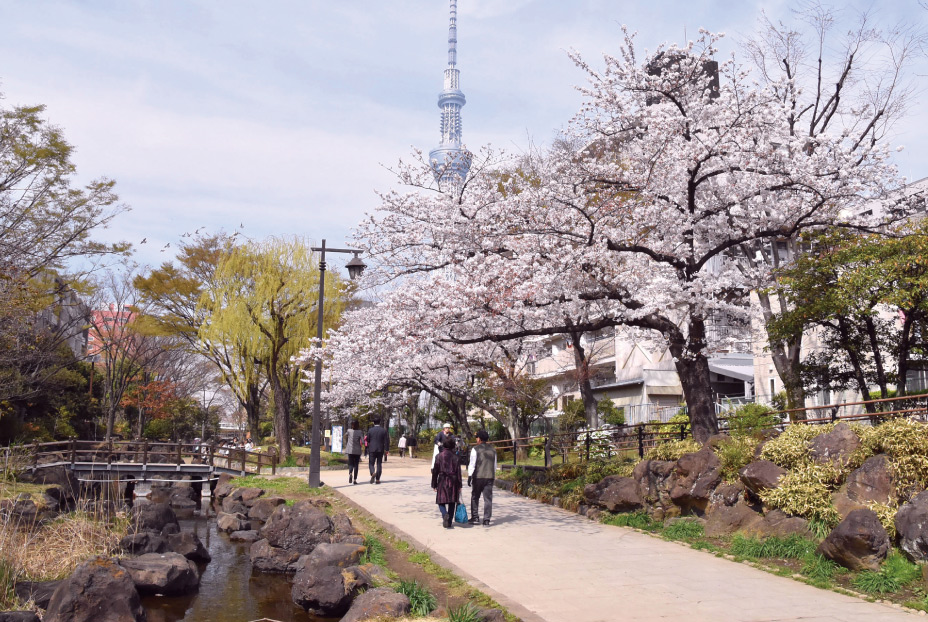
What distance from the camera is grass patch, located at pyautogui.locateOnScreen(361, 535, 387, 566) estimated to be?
9720 millimetres

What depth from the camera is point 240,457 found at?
27.0 meters

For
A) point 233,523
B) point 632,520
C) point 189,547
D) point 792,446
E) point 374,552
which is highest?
point 792,446

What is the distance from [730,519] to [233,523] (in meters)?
13.2

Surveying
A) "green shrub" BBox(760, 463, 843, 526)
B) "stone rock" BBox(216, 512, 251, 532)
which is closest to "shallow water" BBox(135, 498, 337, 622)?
"stone rock" BBox(216, 512, 251, 532)

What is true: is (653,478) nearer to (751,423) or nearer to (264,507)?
(751,423)

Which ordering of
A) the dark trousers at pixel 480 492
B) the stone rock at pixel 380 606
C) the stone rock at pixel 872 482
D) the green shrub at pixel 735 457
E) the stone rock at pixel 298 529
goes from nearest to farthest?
1. the stone rock at pixel 380 606
2. the stone rock at pixel 872 482
3. the green shrub at pixel 735 457
4. the dark trousers at pixel 480 492
5. the stone rock at pixel 298 529

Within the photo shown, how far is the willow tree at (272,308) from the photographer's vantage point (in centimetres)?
2681

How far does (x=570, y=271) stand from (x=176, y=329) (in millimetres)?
23316

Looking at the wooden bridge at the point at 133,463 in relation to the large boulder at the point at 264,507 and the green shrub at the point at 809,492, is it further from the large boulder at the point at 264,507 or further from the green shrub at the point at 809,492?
the green shrub at the point at 809,492

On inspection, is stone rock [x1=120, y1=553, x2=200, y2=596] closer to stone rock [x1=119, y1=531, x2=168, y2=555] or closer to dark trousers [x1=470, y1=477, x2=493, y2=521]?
stone rock [x1=119, y1=531, x2=168, y2=555]

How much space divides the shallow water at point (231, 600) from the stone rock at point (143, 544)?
960 mm

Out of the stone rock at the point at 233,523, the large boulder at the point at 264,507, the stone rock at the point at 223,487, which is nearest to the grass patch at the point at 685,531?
the large boulder at the point at 264,507

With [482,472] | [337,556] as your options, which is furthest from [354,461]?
[337,556]

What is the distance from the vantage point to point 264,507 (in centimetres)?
1827
